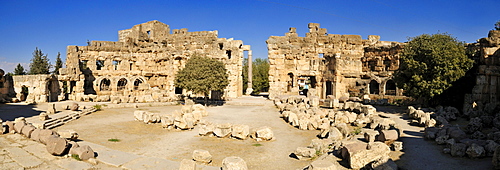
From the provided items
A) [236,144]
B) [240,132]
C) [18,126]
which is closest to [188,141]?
[236,144]

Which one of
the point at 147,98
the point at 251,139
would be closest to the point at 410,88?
the point at 251,139

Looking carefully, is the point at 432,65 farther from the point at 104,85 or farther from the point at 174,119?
the point at 104,85

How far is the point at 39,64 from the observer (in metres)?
38.4

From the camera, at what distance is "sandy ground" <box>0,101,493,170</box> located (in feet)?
24.9

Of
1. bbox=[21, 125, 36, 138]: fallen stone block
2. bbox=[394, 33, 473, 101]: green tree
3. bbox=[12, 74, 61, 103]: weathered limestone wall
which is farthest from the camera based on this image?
bbox=[12, 74, 61, 103]: weathered limestone wall

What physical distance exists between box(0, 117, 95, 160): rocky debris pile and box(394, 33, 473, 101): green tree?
617 inches

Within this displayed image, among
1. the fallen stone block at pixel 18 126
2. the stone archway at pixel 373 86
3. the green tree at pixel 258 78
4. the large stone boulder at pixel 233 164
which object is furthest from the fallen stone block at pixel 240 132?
the green tree at pixel 258 78

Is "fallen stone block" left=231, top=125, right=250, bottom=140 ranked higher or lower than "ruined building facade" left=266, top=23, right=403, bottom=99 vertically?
lower

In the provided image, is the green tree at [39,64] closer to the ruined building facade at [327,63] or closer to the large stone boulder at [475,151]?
the ruined building facade at [327,63]

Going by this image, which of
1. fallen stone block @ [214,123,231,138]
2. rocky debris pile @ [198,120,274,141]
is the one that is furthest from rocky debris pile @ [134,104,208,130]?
fallen stone block @ [214,123,231,138]

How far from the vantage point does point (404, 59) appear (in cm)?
1689

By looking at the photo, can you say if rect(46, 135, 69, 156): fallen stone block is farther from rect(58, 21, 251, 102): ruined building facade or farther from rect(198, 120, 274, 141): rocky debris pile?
rect(58, 21, 251, 102): ruined building facade

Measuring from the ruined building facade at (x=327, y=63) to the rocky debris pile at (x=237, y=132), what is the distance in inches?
594

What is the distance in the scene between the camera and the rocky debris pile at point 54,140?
25.4ft
